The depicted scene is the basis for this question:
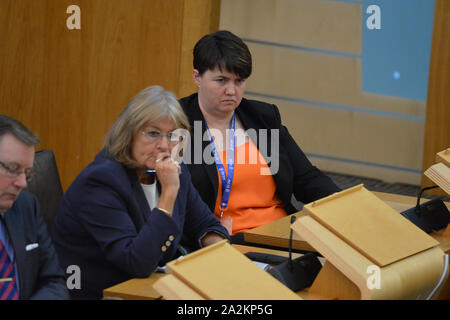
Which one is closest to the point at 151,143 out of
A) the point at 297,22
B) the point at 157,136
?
the point at 157,136

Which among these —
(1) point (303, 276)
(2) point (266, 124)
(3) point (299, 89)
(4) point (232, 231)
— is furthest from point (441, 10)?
(1) point (303, 276)

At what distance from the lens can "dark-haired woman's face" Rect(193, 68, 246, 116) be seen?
3354mm

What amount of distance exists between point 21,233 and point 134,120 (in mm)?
622

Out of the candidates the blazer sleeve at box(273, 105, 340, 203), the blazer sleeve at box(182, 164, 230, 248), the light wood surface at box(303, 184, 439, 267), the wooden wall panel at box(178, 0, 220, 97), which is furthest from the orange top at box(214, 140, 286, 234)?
the wooden wall panel at box(178, 0, 220, 97)

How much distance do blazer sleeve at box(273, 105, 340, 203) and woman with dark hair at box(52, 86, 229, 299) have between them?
1.05 metres

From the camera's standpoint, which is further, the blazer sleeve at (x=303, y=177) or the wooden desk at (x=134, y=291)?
the blazer sleeve at (x=303, y=177)

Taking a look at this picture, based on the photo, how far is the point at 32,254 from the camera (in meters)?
2.18

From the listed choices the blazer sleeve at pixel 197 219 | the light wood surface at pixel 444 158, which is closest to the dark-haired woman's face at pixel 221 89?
the blazer sleeve at pixel 197 219

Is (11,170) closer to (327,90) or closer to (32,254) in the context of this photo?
(32,254)

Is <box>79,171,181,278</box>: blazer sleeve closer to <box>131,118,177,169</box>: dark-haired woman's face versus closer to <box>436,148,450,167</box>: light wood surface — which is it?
<box>131,118,177,169</box>: dark-haired woman's face

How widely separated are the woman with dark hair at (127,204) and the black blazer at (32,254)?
10.4 inches

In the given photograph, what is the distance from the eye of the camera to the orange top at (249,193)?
11.3 feet

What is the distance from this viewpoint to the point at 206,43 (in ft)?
11.2

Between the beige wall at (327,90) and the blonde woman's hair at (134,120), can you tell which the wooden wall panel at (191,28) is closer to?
the beige wall at (327,90)
